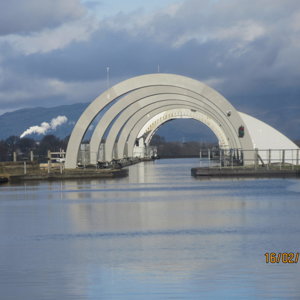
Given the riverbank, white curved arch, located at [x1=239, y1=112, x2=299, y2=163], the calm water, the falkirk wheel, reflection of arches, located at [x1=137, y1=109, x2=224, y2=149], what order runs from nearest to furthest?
the calm water
the riverbank
the falkirk wheel
white curved arch, located at [x1=239, y1=112, x2=299, y2=163]
reflection of arches, located at [x1=137, y1=109, x2=224, y2=149]

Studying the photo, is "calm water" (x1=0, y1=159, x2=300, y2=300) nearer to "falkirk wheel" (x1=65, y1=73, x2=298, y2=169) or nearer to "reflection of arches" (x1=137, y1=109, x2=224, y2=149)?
"falkirk wheel" (x1=65, y1=73, x2=298, y2=169)

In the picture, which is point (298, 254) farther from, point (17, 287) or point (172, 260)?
point (17, 287)

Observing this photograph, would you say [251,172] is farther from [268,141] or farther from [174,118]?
[174,118]

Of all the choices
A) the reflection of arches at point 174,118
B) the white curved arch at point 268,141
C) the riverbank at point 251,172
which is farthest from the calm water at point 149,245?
the reflection of arches at point 174,118

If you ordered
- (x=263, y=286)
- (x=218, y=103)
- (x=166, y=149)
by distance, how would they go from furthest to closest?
(x=166, y=149), (x=218, y=103), (x=263, y=286)

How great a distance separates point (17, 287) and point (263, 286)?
11.0 ft

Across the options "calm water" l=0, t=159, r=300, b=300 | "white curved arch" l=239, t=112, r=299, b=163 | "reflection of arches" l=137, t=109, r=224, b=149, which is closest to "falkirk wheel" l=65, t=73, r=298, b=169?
"white curved arch" l=239, t=112, r=299, b=163

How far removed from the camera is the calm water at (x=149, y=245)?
1150 centimetres

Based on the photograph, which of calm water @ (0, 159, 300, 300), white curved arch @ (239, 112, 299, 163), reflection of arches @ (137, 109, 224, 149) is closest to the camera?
calm water @ (0, 159, 300, 300)

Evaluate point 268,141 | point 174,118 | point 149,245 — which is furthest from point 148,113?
point 149,245

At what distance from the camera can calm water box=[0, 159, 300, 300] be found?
453 inches

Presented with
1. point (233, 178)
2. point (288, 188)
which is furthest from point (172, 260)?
point (233, 178)

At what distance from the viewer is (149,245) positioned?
16078 millimetres

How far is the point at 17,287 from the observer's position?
11766mm
